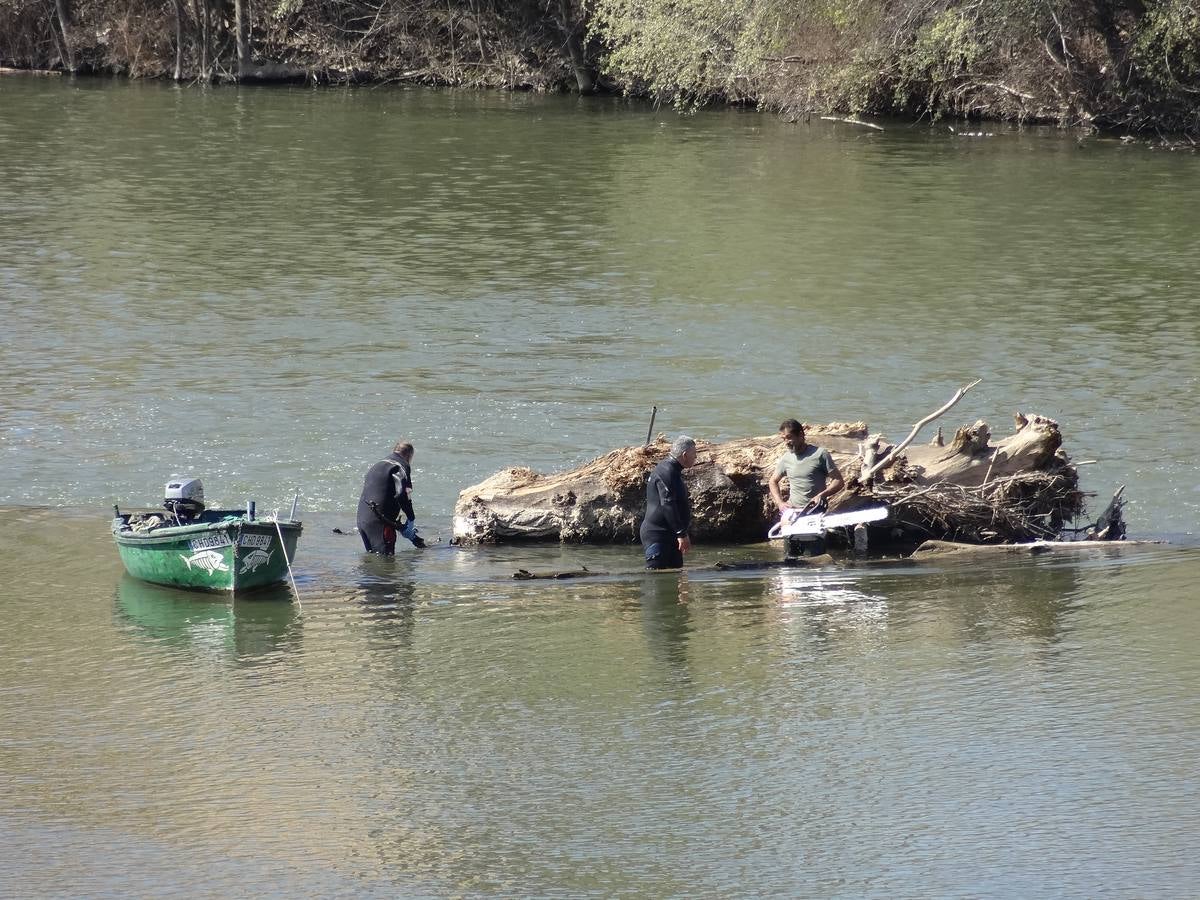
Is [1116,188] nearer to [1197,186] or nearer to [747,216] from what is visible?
[1197,186]

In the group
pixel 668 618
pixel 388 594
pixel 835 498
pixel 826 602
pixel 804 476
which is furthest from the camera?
pixel 835 498

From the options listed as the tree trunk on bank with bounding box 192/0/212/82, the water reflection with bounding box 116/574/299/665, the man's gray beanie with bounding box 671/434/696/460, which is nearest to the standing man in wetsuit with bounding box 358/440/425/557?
the water reflection with bounding box 116/574/299/665

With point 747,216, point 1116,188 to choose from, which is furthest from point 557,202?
point 1116,188

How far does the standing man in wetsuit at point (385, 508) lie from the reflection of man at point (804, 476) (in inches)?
131

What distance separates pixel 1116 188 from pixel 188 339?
2104 centimetres

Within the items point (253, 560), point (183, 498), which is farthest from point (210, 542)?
point (183, 498)

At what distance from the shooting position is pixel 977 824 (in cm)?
955

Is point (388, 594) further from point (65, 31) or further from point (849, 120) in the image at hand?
point (65, 31)

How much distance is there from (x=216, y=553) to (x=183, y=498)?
850 millimetres

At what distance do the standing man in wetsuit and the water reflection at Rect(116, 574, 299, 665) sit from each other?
1.37m

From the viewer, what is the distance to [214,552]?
14.5 meters

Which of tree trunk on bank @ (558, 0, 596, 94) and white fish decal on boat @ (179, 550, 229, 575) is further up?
tree trunk on bank @ (558, 0, 596, 94)

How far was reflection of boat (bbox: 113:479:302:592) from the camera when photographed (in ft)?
47.1

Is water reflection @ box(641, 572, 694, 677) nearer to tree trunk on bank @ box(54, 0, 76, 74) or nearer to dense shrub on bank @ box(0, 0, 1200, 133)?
dense shrub on bank @ box(0, 0, 1200, 133)
